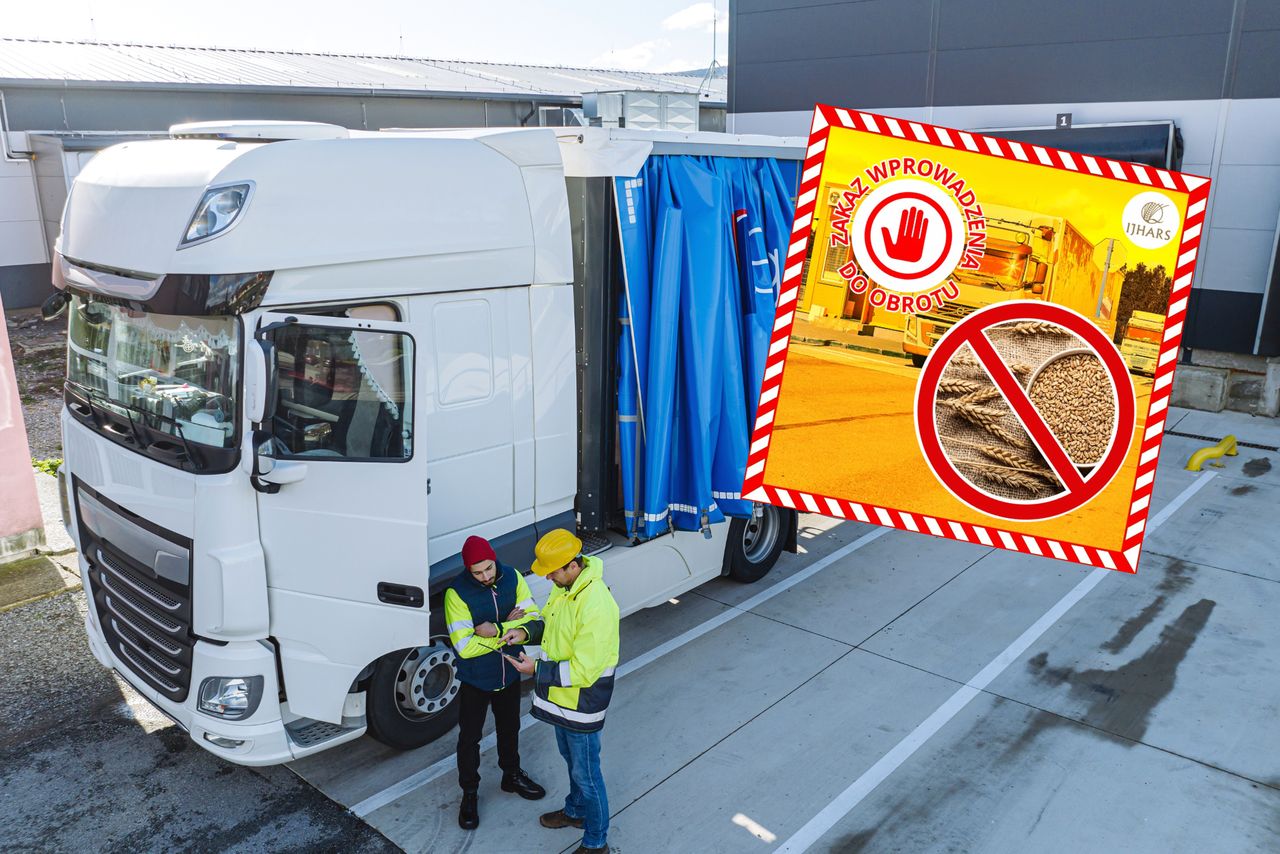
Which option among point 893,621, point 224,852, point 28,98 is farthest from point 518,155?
point 28,98

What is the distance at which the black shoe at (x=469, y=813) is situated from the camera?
196 inches

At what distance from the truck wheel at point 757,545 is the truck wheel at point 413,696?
2597 mm

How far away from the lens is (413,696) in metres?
5.47

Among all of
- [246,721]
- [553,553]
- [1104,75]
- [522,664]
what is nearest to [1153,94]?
[1104,75]

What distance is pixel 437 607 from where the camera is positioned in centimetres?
533

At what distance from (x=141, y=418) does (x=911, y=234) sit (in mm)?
3701

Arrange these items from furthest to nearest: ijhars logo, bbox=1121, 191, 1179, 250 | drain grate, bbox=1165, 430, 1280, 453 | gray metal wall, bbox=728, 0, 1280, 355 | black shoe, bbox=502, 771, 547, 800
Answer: gray metal wall, bbox=728, 0, 1280, 355 → drain grate, bbox=1165, 430, 1280, 453 → black shoe, bbox=502, 771, 547, 800 → ijhars logo, bbox=1121, 191, 1179, 250

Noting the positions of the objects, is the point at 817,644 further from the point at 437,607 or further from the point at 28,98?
the point at 28,98

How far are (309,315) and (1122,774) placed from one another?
16.4ft

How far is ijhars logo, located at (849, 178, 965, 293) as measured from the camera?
136 inches

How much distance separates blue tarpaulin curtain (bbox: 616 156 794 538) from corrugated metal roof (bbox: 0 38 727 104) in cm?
915

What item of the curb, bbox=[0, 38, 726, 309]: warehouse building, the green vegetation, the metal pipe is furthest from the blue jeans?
the metal pipe

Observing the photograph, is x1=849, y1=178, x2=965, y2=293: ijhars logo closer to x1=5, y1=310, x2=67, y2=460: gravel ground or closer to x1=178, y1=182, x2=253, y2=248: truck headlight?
x1=178, y1=182, x2=253, y2=248: truck headlight

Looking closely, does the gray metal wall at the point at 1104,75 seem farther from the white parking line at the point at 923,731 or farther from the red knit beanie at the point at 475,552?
the red knit beanie at the point at 475,552
